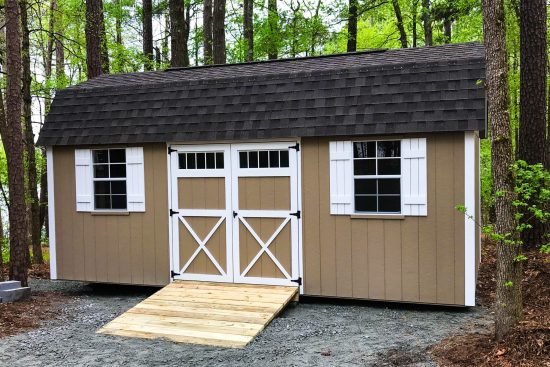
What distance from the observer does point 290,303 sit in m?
6.83

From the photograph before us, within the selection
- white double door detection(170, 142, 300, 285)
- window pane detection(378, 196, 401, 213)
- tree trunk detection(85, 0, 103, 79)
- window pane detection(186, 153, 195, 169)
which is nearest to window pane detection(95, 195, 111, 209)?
white double door detection(170, 142, 300, 285)

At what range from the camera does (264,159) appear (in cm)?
696

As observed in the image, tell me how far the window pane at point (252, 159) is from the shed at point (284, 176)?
0.01 metres

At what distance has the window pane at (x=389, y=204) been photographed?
21.1 ft

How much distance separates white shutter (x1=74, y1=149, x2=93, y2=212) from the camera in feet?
25.5

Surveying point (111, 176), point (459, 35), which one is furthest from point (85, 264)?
point (459, 35)

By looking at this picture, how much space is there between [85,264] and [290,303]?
3.35 metres

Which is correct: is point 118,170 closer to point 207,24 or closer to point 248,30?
point 207,24

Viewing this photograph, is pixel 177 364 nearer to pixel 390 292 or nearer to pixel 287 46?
pixel 390 292

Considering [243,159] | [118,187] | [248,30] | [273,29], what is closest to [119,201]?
[118,187]

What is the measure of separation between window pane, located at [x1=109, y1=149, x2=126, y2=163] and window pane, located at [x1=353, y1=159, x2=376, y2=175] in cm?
351

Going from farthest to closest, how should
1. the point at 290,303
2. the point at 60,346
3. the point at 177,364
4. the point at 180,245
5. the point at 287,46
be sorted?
the point at 287,46
the point at 180,245
the point at 290,303
the point at 60,346
the point at 177,364

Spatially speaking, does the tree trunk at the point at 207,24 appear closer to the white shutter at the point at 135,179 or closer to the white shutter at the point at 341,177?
the white shutter at the point at 135,179

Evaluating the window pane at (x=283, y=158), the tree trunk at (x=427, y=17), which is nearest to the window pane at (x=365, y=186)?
the window pane at (x=283, y=158)
